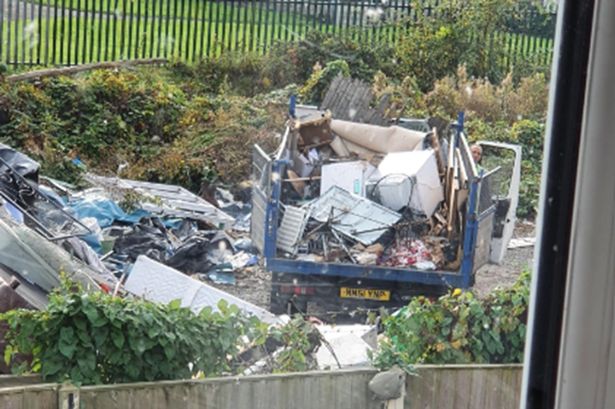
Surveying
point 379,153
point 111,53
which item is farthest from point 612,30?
point 379,153

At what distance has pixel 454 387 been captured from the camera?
3.47 feet

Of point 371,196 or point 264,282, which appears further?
point 371,196

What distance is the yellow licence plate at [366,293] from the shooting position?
1.57 m

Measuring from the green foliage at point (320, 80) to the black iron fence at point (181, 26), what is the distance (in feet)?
0.22

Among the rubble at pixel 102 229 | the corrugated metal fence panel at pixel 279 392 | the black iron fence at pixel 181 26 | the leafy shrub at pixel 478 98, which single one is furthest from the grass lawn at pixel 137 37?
the corrugated metal fence panel at pixel 279 392

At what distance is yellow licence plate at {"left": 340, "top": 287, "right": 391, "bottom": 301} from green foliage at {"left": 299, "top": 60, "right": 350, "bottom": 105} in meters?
0.35

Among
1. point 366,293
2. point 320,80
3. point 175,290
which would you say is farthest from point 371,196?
point 175,290

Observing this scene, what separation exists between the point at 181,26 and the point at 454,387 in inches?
20.8

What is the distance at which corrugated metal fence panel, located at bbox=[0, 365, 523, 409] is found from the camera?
1.02m

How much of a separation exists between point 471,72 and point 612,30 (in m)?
0.85

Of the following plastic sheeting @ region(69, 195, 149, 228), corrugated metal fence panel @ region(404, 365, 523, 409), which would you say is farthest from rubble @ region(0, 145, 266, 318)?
corrugated metal fence panel @ region(404, 365, 523, 409)

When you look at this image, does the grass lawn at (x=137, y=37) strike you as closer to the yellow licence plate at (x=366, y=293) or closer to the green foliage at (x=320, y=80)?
the green foliage at (x=320, y=80)

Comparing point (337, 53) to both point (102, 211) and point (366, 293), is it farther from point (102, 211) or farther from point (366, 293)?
point (366, 293)

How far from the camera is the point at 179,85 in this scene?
1.25m
